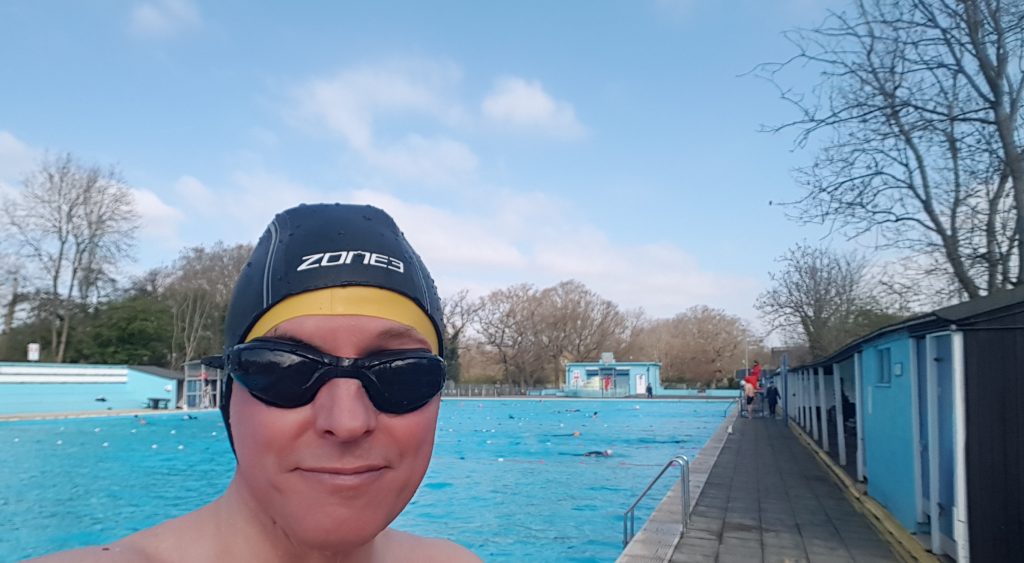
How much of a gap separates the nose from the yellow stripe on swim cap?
0.47 feet

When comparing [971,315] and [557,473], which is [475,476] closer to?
[557,473]

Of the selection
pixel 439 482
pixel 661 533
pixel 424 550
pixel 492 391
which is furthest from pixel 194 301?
pixel 424 550

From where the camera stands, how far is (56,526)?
496 inches

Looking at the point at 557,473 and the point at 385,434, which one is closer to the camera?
the point at 385,434

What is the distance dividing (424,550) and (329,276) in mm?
758

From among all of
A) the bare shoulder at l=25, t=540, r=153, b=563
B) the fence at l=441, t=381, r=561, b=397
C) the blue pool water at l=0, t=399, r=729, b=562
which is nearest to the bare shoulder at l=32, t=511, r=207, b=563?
the bare shoulder at l=25, t=540, r=153, b=563

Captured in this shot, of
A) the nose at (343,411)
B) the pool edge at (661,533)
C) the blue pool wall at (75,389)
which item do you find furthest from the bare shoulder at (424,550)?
the blue pool wall at (75,389)

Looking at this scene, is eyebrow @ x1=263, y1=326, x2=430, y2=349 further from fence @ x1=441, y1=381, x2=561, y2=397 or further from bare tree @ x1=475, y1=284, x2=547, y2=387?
bare tree @ x1=475, y1=284, x2=547, y2=387

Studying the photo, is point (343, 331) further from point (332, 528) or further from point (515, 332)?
point (515, 332)

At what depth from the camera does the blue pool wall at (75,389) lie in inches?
1134

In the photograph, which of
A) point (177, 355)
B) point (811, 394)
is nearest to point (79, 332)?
point (177, 355)

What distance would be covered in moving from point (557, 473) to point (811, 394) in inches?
308

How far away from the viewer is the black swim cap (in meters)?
1.25

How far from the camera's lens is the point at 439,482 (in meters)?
17.4
